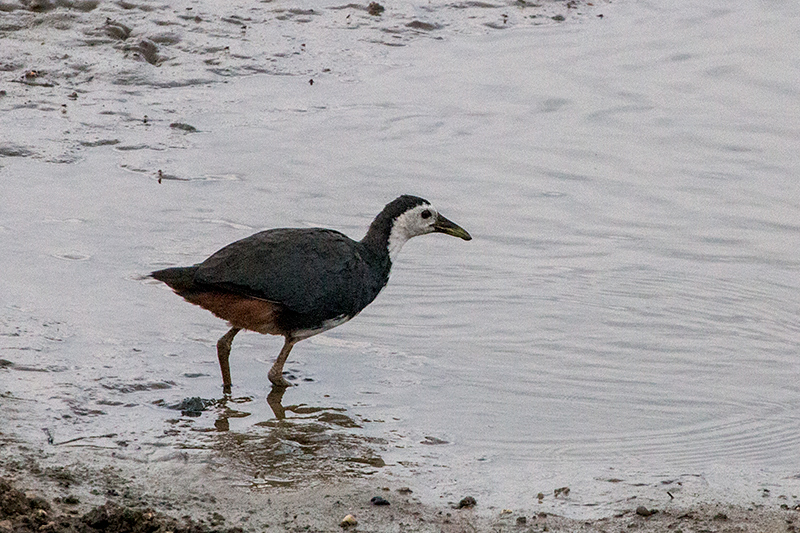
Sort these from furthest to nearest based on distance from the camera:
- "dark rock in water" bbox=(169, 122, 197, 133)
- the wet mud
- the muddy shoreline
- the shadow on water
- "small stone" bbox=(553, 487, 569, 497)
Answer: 1. "dark rock in water" bbox=(169, 122, 197, 133)
2. the wet mud
3. the shadow on water
4. "small stone" bbox=(553, 487, 569, 497)
5. the muddy shoreline

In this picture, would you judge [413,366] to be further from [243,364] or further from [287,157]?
[287,157]

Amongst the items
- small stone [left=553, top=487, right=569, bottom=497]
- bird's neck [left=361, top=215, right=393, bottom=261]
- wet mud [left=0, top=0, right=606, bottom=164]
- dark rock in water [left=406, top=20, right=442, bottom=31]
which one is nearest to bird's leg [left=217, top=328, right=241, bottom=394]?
bird's neck [left=361, top=215, right=393, bottom=261]

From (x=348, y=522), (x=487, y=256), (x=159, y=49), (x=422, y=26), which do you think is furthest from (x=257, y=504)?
(x=422, y=26)

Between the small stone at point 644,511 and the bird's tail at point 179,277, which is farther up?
the bird's tail at point 179,277

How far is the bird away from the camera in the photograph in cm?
711

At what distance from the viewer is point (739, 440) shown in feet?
22.4

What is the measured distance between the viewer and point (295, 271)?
720 cm

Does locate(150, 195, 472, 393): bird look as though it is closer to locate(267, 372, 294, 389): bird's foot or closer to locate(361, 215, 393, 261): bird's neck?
locate(267, 372, 294, 389): bird's foot

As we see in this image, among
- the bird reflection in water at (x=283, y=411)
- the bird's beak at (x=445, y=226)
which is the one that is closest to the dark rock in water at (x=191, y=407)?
the bird reflection in water at (x=283, y=411)

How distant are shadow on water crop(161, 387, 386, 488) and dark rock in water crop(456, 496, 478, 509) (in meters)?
0.65

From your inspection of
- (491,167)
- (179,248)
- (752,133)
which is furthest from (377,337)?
(752,133)

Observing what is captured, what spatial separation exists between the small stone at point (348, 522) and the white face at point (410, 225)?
8.69 ft

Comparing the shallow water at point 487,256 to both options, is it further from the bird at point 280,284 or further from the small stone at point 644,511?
the bird at point 280,284

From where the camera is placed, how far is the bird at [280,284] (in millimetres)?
7105
